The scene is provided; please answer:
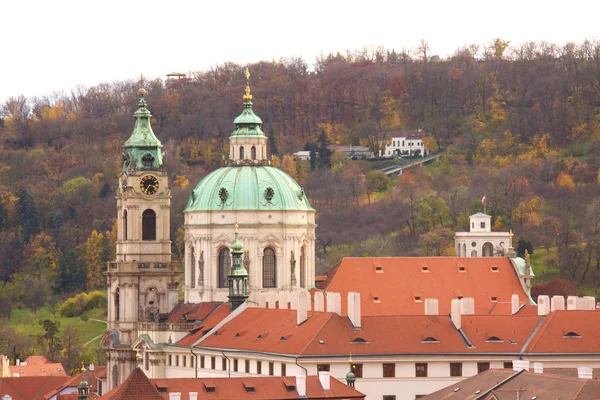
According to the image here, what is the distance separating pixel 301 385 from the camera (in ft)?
405

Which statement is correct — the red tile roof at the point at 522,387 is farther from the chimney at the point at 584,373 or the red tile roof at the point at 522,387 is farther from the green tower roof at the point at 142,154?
the green tower roof at the point at 142,154

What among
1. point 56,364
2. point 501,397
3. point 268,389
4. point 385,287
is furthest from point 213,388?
point 56,364

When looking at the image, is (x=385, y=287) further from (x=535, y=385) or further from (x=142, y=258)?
(x=535, y=385)

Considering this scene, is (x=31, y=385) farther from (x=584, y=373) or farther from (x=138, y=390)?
(x=584, y=373)

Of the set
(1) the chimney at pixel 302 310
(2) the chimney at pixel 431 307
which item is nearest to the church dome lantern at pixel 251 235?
(2) the chimney at pixel 431 307

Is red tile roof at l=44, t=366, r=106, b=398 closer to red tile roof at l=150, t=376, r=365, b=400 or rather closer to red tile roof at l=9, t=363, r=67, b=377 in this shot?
red tile roof at l=9, t=363, r=67, b=377

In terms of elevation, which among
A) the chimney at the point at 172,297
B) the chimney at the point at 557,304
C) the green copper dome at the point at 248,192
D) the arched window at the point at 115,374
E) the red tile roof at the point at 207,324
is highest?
the green copper dome at the point at 248,192

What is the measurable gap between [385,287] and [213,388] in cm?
4183

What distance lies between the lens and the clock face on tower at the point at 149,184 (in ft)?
561

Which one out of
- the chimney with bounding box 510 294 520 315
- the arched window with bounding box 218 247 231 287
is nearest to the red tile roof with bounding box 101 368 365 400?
the chimney with bounding box 510 294 520 315

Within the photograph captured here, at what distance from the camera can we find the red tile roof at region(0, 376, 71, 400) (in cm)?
17688

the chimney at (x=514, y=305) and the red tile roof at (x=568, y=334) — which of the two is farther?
the chimney at (x=514, y=305)

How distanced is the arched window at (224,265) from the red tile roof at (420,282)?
702 cm

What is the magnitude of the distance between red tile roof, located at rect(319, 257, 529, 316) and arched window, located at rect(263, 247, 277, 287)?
3.83m
